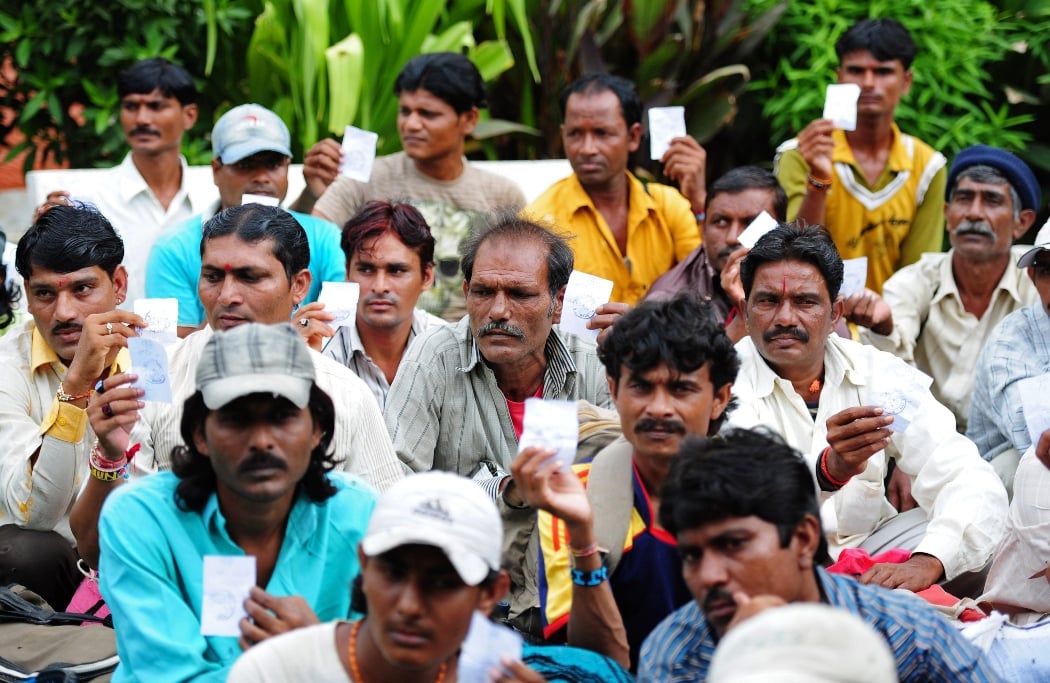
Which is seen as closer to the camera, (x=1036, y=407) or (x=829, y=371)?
(x=1036, y=407)

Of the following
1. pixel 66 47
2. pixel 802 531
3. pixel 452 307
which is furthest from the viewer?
pixel 66 47

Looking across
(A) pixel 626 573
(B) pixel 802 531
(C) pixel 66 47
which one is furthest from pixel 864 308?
(C) pixel 66 47

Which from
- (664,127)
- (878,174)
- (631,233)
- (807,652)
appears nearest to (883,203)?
(878,174)

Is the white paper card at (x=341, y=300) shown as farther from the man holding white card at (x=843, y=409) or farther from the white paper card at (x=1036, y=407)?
the white paper card at (x=1036, y=407)

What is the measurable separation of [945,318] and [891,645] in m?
3.67

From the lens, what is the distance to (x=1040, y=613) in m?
4.67

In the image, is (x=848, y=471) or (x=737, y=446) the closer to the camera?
(x=737, y=446)

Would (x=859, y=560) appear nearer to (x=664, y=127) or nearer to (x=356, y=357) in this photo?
(x=356, y=357)

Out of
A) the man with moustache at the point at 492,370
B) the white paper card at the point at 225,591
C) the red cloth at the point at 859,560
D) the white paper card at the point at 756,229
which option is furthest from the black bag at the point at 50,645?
the white paper card at the point at 756,229

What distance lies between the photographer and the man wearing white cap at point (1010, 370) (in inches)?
225

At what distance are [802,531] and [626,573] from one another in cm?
78

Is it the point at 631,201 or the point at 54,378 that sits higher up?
the point at 631,201

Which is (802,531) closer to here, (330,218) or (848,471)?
(848,471)

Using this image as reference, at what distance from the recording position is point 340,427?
470cm
